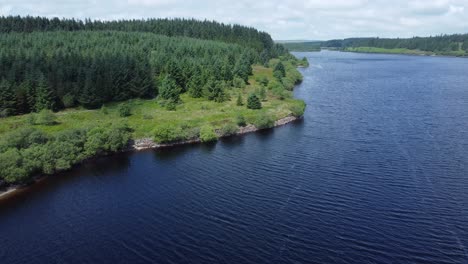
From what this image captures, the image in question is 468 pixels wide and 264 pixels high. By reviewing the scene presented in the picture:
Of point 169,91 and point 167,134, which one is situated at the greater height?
point 169,91

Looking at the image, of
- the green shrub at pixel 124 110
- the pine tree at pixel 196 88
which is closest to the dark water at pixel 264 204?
the green shrub at pixel 124 110

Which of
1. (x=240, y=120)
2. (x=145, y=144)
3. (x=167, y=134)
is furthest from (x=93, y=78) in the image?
(x=240, y=120)

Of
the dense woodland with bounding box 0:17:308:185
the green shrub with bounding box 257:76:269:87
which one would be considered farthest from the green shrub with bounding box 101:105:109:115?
the green shrub with bounding box 257:76:269:87

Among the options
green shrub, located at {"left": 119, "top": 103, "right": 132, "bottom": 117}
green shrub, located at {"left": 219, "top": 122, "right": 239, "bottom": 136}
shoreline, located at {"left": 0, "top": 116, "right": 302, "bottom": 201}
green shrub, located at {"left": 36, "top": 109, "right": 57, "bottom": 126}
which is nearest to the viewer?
shoreline, located at {"left": 0, "top": 116, "right": 302, "bottom": 201}

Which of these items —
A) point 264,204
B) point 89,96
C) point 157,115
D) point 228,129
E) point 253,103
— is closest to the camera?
point 264,204

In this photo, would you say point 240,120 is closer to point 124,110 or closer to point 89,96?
point 124,110

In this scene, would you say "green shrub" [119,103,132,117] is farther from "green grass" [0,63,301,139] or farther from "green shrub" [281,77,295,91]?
"green shrub" [281,77,295,91]

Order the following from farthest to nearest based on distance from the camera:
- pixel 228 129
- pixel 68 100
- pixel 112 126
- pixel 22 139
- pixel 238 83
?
pixel 238 83
pixel 68 100
pixel 228 129
pixel 112 126
pixel 22 139
